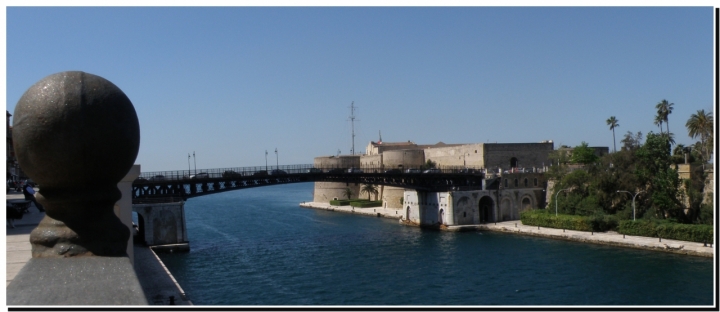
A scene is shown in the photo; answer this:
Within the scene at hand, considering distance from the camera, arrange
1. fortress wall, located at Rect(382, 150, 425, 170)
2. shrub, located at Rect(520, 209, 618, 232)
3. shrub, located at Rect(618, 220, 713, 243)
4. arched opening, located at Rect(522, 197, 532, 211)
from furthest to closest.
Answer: fortress wall, located at Rect(382, 150, 425, 170), arched opening, located at Rect(522, 197, 532, 211), shrub, located at Rect(520, 209, 618, 232), shrub, located at Rect(618, 220, 713, 243)

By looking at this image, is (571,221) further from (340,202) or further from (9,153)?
(340,202)

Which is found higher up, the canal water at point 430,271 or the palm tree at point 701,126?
the palm tree at point 701,126

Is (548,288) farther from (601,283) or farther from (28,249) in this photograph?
(28,249)

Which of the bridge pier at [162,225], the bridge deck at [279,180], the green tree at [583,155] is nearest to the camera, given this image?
the bridge pier at [162,225]

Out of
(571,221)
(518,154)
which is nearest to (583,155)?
(518,154)

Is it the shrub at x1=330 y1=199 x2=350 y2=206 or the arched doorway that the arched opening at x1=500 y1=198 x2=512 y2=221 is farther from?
the shrub at x1=330 y1=199 x2=350 y2=206

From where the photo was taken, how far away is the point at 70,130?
2.53 metres

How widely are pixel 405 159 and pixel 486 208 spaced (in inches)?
761

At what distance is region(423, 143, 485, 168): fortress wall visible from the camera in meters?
52.6

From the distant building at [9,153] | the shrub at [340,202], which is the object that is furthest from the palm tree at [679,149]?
the distant building at [9,153]

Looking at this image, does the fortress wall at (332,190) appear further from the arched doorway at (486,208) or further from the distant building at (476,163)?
the arched doorway at (486,208)

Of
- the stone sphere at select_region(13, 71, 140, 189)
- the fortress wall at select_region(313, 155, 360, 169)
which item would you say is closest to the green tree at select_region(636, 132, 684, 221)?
the stone sphere at select_region(13, 71, 140, 189)

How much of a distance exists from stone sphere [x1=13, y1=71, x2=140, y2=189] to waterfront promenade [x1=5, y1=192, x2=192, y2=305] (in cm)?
56

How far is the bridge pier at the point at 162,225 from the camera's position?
33.8m
